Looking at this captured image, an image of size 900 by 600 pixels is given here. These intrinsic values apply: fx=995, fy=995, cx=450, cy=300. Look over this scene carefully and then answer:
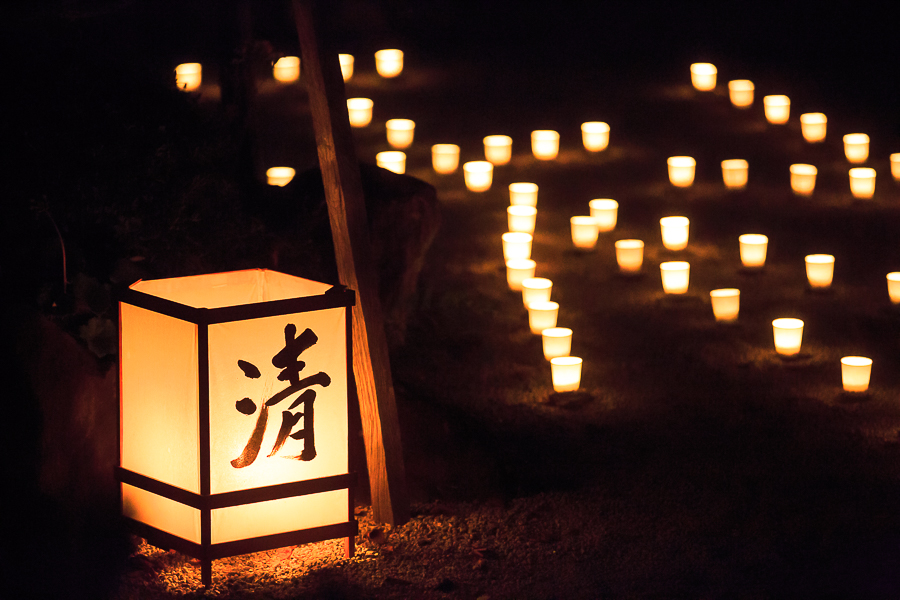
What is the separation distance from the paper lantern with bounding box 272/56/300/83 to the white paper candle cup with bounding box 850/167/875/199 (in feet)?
14.0

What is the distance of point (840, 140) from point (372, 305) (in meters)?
5.23

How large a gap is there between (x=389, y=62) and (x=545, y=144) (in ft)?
5.45

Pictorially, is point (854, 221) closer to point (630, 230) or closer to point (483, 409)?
point (630, 230)

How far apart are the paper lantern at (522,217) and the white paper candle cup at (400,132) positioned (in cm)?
114

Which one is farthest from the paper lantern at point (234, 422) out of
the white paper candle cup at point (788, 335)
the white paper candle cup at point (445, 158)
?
the white paper candle cup at point (445, 158)

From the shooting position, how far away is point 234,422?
3.28m

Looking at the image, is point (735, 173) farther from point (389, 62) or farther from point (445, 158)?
point (389, 62)

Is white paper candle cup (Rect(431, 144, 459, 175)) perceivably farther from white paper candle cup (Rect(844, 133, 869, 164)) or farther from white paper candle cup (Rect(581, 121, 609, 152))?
white paper candle cup (Rect(844, 133, 869, 164))

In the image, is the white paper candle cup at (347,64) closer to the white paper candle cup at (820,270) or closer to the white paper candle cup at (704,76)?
the white paper candle cup at (704,76)

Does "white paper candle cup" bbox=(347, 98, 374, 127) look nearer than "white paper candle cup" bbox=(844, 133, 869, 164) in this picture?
No

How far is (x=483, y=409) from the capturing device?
5.12 metres

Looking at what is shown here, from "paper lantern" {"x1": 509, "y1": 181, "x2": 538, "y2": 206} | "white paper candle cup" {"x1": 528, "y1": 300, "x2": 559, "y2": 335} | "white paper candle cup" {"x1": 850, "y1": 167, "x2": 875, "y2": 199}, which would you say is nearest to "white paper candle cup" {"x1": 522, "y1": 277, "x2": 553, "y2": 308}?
"white paper candle cup" {"x1": 528, "y1": 300, "x2": 559, "y2": 335}

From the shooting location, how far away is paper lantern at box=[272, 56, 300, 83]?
7840 millimetres

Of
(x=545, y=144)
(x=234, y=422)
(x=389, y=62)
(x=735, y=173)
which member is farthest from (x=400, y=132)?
(x=234, y=422)
